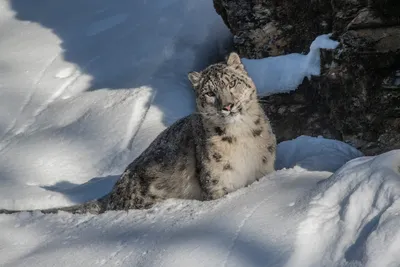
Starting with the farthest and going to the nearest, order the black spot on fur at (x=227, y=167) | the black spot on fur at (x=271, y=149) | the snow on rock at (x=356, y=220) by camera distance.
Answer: the black spot on fur at (x=271, y=149) < the black spot on fur at (x=227, y=167) < the snow on rock at (x=356, y=220)

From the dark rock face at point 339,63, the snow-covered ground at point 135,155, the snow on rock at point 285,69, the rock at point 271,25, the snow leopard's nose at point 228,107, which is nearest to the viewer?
the snow-covered ground at point 135,155

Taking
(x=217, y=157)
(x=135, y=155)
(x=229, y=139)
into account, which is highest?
(x=229, y=139)

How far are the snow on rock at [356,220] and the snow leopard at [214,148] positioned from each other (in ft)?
4.77

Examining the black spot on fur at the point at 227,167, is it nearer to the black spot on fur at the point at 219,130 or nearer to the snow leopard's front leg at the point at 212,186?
the snow leopard's front leg at the point at 212,186

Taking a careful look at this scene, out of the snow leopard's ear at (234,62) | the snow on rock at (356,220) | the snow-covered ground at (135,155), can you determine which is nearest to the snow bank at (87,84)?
the snow-covered ground at (135,155)

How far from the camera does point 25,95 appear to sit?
38.1ft

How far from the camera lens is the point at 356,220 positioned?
3.40 meters

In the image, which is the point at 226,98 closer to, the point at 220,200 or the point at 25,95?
the point at 220,200

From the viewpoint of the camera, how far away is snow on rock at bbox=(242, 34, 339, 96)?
9.20 meters

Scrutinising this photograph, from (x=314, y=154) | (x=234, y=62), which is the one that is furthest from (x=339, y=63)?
(x=234, y=62)

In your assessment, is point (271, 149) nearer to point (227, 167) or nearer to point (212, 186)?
point (227, 167)

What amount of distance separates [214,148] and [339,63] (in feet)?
13.1

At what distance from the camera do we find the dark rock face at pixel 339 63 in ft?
26.8

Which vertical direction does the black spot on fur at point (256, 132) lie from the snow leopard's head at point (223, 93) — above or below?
below
